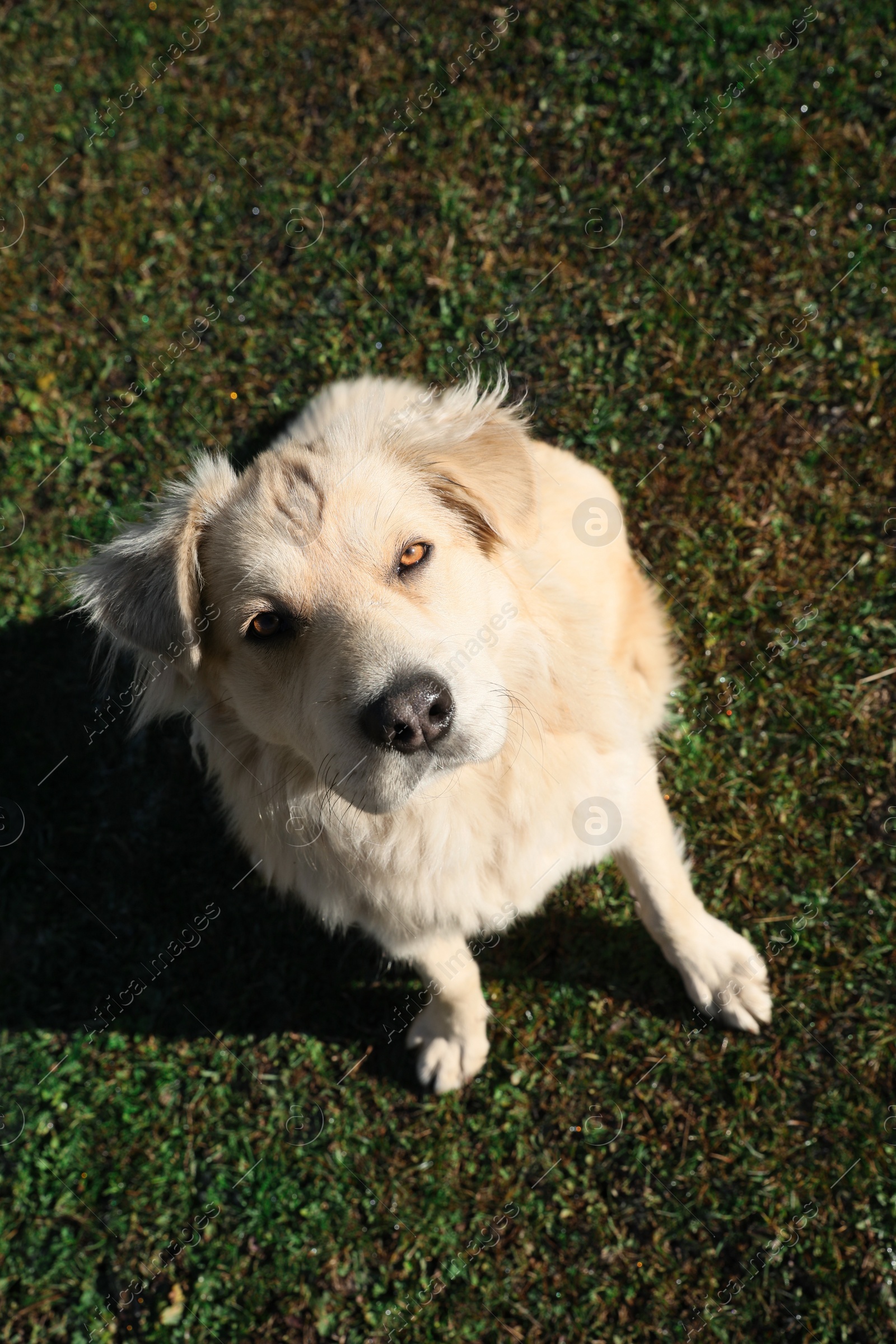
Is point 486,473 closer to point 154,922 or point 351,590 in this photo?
point 351,590

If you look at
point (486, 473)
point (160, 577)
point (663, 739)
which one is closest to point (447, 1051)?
point (663, 739)

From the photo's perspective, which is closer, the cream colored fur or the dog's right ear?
the cream colored fur

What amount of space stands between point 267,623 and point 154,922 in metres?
2.47

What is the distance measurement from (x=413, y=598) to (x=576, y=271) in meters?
2.97

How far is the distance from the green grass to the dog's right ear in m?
1.92

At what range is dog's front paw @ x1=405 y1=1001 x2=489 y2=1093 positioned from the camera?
391 centimetres

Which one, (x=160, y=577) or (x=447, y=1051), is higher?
(x=160, y=577)

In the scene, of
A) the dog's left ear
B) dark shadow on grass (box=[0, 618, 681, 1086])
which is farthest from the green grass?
the dog's left ear

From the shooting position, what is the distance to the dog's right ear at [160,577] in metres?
2.76

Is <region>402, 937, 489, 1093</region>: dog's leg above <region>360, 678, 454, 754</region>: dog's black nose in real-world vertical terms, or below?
below

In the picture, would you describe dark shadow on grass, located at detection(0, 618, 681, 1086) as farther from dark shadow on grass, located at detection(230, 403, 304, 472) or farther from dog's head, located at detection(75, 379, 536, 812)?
dog's head, located at detection(75, 379, 536, 812)

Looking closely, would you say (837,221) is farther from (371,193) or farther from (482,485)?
(482,485)

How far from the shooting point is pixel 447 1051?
3.96 metres

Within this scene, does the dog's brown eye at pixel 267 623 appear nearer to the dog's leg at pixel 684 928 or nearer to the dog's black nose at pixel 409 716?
the dog's black nose at pixel 409 716
